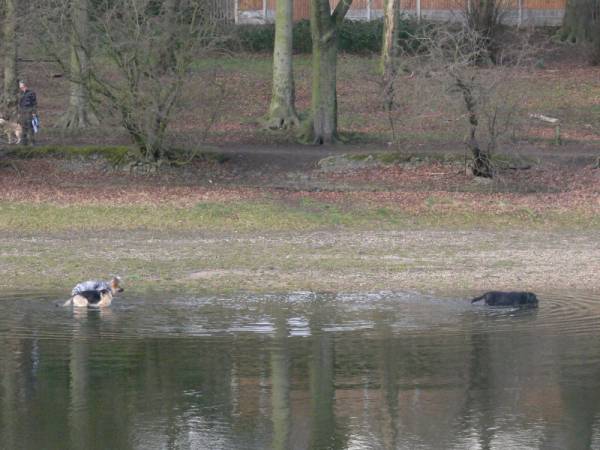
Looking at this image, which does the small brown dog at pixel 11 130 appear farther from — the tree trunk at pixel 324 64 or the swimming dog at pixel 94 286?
the swimming dog at pixel 94 286

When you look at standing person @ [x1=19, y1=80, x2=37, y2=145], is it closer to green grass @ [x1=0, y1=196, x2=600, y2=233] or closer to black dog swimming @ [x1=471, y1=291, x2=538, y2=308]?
green grass @ [x1=0, y1=196, x2=600, y2=233]

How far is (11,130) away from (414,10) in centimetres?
2487

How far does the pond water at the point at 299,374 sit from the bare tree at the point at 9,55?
1302 cm

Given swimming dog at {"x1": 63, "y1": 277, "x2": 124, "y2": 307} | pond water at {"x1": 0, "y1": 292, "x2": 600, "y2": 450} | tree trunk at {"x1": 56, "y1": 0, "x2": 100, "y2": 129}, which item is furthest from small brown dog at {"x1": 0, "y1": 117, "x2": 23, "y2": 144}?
swimming dog at {"x1": 63, "y1": 277, "x2": 124, "y2": 307}

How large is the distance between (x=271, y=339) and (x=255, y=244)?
260 inches

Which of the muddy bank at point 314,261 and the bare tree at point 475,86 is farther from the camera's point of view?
the bare tree at point 475,86

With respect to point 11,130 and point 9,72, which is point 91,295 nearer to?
point 11,130

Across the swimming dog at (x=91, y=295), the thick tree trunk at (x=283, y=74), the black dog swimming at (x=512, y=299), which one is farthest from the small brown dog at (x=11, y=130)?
the black dog swimming at (x=512, y=299)

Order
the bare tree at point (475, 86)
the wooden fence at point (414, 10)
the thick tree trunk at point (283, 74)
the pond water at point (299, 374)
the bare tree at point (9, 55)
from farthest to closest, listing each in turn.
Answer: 1. the wooden fence at point (414, 10)
2. the thick tree trunk at point (283, 74)
3. the bare tree at point (9, 55)
4. the bare tree at point (475, 86)
5. the pond water at point (299, 374)

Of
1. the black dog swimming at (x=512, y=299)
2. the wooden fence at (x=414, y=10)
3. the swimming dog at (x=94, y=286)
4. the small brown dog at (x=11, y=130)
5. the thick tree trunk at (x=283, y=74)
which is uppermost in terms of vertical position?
the wooden fence at (x=414, y=10)

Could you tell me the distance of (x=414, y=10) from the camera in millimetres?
48062

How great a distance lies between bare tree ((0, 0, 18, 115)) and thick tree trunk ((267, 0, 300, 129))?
22.2ft

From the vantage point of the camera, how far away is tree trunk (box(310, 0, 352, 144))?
28062 millimetres

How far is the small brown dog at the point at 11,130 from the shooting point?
88.2 feet
